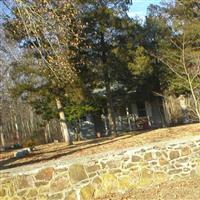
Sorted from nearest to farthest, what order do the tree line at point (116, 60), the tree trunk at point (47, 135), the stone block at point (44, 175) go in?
the stone block at point (44, 175), the tree line at point (116, 60), the tree trunk at point (47, 135)

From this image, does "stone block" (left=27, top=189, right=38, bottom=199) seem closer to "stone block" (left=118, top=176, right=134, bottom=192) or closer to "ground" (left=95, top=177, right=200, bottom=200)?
"ground" (left=95, top=177, right=200, bottom=200)

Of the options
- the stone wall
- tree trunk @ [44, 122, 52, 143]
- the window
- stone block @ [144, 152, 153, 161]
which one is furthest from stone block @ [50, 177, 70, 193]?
tree trunk @ [44, 122, 52, 143]

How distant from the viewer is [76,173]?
412 inches

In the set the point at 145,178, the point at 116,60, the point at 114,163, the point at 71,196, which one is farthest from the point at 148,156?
the point at 116,60

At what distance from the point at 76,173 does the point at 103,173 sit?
627 mm

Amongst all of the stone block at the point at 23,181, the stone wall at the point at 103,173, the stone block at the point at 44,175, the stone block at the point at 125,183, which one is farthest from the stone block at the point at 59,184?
the stone block at the point at 125,183

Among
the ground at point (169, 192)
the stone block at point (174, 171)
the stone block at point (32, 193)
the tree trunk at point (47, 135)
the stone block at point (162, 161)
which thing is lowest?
the ground at point (169, 192)

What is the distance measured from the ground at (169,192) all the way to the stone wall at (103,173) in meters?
0.24

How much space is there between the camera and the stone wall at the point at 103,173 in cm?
1029

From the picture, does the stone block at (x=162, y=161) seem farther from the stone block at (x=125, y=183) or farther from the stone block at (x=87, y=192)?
the stone block at (x=87, y=192)

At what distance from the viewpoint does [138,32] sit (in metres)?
30.9

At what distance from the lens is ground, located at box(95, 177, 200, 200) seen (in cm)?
934

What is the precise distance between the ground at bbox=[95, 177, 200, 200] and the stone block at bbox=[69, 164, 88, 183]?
2.34ft

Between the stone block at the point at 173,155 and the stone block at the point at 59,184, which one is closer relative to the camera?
the stone block at the point at 59,184
